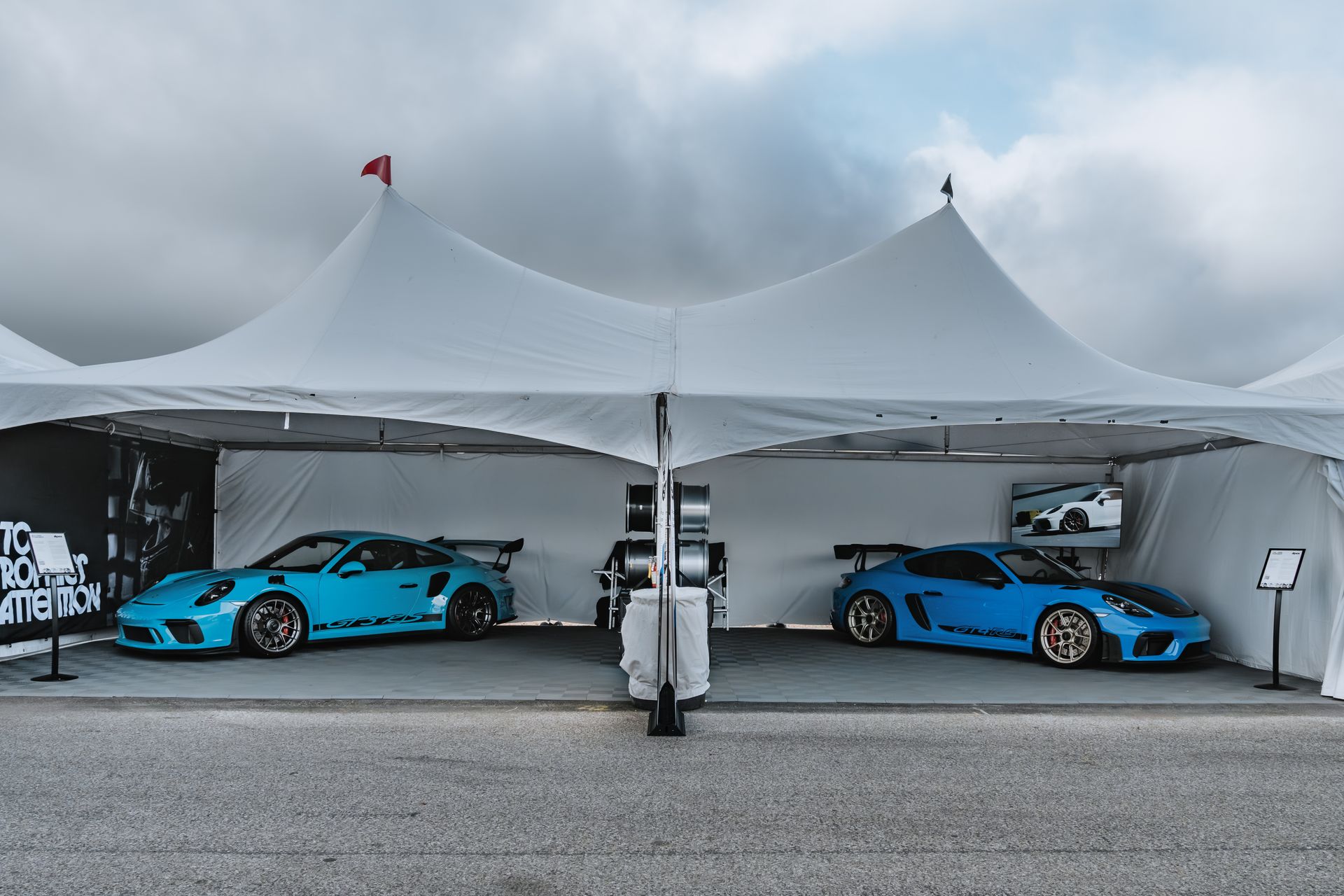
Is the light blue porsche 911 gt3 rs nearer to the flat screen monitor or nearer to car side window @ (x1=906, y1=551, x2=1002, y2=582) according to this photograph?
car side window @ (x1=906, y1=551, x2=1002, y2=582)

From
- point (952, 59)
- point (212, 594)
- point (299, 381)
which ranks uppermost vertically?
point (952, 59)

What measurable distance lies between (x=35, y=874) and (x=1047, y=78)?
44.4ft

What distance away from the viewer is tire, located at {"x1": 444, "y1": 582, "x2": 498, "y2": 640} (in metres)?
11.1

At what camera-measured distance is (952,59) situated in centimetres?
1108

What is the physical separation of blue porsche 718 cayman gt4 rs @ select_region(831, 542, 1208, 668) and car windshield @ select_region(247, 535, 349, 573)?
6.12 meters

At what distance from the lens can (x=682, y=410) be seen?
750 cm

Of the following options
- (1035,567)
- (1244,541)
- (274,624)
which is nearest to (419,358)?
(274,624)

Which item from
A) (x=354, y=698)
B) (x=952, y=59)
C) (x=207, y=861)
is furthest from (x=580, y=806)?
(x=952, y=59)

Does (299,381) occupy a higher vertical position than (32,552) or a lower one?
higher

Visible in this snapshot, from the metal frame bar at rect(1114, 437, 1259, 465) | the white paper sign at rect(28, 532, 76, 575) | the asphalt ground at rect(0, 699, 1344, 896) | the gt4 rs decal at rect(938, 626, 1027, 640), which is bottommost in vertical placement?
the asphalt ground at rect(0, 699, 1344, 896)

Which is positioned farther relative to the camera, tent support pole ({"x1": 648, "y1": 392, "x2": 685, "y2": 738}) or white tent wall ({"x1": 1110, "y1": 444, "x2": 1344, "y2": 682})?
white tent wall ({"x1": 1110, "y1": 444, "x2": 1344, "y2": 682})

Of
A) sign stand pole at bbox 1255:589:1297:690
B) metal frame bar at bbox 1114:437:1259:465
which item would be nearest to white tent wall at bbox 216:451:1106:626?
metal frame bar at bbox 1114:437:1259:465

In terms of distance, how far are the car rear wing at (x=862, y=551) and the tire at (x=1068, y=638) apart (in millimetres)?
2538

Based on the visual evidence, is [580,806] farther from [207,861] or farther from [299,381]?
[299,381]
